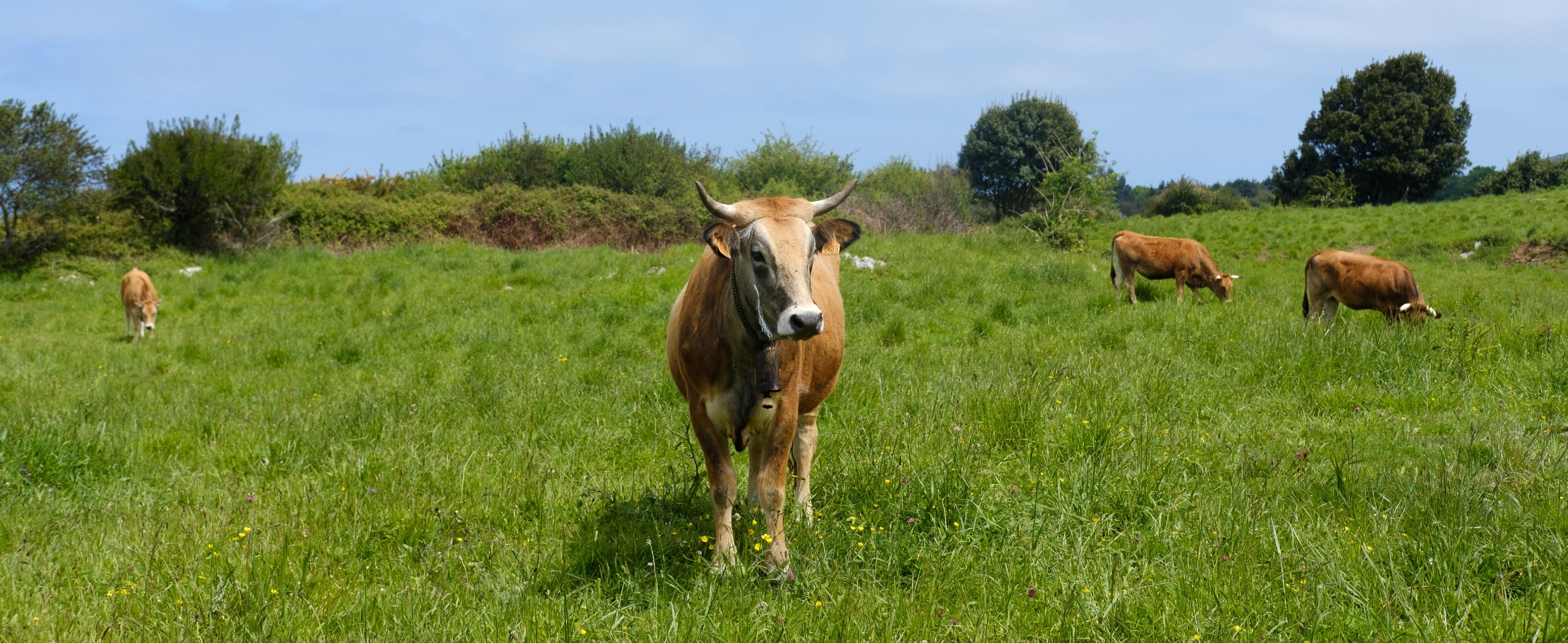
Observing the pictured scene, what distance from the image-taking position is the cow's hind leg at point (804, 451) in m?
4.37

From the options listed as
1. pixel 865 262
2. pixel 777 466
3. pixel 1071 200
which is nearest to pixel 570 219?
pixel 865 262

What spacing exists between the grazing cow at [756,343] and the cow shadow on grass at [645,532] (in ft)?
0.61

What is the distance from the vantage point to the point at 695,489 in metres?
4.48

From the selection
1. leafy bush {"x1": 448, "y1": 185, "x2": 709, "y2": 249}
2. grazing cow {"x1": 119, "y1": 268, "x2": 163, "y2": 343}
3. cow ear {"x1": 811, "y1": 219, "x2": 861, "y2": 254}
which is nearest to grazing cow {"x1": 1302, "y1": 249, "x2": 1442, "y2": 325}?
cow ear {"x1": 811, "y1": 219, "x2": 861, "y2": 254}

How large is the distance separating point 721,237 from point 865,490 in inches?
62.1

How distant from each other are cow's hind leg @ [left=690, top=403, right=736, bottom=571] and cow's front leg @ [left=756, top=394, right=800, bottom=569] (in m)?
0.15

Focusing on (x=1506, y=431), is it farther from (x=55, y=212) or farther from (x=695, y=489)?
(x=55, y=212)

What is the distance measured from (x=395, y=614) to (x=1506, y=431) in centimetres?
633

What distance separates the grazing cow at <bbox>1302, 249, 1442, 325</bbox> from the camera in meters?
10.7

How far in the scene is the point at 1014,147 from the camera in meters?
51.1

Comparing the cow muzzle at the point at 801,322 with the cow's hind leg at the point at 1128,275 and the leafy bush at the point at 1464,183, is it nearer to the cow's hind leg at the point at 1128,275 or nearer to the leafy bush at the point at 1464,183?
the cow's hind leg at the point at 1128,275

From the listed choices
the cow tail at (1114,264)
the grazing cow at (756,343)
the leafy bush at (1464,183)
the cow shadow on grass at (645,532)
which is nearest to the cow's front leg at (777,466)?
the grazing cow at (756,343)

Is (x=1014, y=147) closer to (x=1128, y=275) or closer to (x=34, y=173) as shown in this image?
(x=1128, y=275)

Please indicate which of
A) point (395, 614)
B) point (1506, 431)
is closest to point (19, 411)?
point (395, 614)
